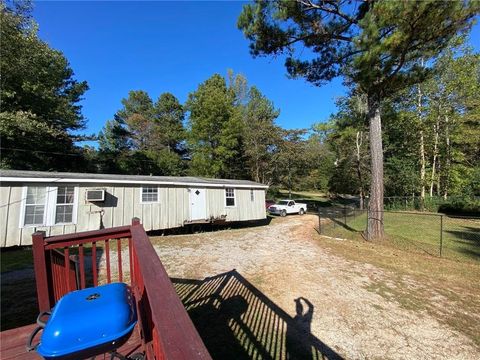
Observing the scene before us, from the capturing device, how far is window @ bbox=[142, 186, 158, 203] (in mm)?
11734

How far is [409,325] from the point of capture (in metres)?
4.09

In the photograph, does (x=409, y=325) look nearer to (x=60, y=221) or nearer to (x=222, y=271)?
(x=222, y=271)

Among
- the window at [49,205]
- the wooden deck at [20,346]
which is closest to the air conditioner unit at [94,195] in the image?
the window at [49,205]

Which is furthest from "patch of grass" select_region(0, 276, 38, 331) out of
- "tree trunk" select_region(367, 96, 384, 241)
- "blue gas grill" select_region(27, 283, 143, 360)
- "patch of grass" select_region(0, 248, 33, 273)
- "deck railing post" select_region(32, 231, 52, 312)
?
"tree trunk" select_region(367, 96, 384, 241)

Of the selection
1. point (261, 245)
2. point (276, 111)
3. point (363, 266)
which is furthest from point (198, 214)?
point (276, 111)

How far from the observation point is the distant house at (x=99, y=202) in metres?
8.84

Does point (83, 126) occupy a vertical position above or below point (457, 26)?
above

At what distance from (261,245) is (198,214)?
15.5ft

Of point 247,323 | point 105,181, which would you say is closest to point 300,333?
point 247,323

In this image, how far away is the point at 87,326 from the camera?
1.51 metres

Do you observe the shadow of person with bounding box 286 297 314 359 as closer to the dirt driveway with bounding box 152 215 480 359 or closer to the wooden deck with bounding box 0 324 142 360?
the dirt driveway with bounding box 152 215 480 359

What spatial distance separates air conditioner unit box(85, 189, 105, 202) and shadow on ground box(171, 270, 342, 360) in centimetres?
632

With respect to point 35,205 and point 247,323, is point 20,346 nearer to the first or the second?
point 247,323

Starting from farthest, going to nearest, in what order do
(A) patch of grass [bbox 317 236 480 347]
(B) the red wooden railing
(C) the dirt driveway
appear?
(A) patch of grass [bbox 317 236 480 347] → (C) the dirt driveway → (B) the red wooden railing
